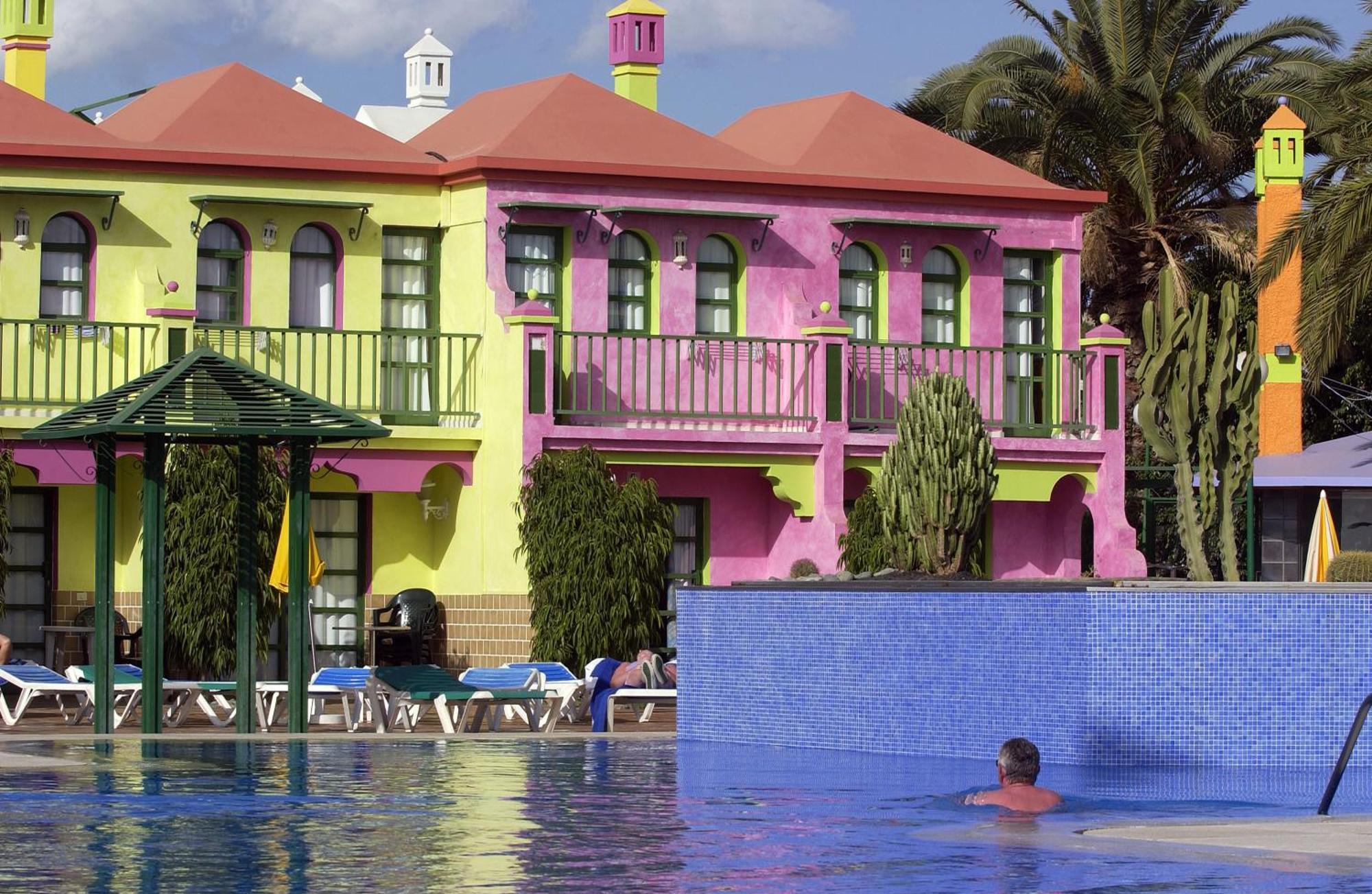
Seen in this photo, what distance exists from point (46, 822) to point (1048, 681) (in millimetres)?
7507

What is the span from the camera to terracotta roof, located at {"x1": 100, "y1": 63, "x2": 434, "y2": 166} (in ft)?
97.0

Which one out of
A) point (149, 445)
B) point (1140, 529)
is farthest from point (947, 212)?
point (149, 445)

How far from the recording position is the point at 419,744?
69.7 ft

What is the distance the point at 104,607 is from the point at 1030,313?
15.1 m

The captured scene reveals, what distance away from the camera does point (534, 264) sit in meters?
30.1

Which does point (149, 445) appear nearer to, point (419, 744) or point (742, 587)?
point (419, 744)

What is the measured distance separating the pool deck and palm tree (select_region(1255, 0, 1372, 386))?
16.1 meters

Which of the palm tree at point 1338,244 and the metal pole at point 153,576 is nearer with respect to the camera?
the metal pole at point 153,576

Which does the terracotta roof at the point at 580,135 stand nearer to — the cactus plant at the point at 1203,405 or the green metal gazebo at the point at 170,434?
the cactus plant at the point at 1203,405

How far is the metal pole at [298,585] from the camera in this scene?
70.0 ft

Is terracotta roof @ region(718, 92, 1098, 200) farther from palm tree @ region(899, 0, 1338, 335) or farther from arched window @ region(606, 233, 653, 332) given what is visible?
palm tree @ region(899, 0, 1338, 335)

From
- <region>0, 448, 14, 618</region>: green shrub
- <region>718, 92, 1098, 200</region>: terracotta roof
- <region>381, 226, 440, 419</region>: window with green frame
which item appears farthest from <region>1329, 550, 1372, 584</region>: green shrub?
<region>0, 448, 14, 618</region>: green shrub

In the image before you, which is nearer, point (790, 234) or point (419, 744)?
point (419, 744)

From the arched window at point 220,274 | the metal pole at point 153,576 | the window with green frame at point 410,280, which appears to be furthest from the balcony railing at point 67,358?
the metal pole at point 153,576
